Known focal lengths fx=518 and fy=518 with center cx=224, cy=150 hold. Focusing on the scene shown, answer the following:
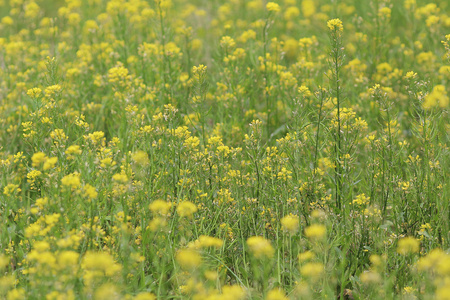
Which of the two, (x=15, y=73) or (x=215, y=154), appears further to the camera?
(x=15, y=73)

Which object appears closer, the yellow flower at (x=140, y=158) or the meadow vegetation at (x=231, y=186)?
the meadow vegetation at (x=231, y=186)

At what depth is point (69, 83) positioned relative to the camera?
5117 millimetres

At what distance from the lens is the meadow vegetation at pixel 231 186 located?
2.66m

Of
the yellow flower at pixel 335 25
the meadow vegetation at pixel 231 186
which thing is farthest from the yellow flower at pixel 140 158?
the yellow flower at pixel 335 25

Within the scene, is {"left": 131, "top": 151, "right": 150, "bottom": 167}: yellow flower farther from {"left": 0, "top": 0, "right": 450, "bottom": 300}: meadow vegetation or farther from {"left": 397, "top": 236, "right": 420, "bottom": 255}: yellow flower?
{"left": 397, "top": 236, "right": 420, "bottom": 255}: yellow flower

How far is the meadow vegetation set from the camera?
2656 millimetres

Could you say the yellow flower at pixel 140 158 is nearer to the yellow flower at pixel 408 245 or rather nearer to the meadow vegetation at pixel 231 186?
the meadow vegetation at pixel 231 186

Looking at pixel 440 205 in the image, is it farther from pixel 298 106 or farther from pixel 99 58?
pixel 99 58

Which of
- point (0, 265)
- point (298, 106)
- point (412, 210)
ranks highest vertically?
point (298, 106)

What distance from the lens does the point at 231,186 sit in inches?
136

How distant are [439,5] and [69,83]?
192 inches

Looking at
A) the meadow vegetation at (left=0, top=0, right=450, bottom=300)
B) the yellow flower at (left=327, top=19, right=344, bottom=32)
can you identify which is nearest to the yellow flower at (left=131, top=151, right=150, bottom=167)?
the meadow vegetation at (left=0, top=0, right=450, bottom=300)

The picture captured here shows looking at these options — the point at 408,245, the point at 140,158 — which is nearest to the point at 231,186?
the point at 140,158

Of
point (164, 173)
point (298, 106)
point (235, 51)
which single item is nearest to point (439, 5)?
point (235, 51)
